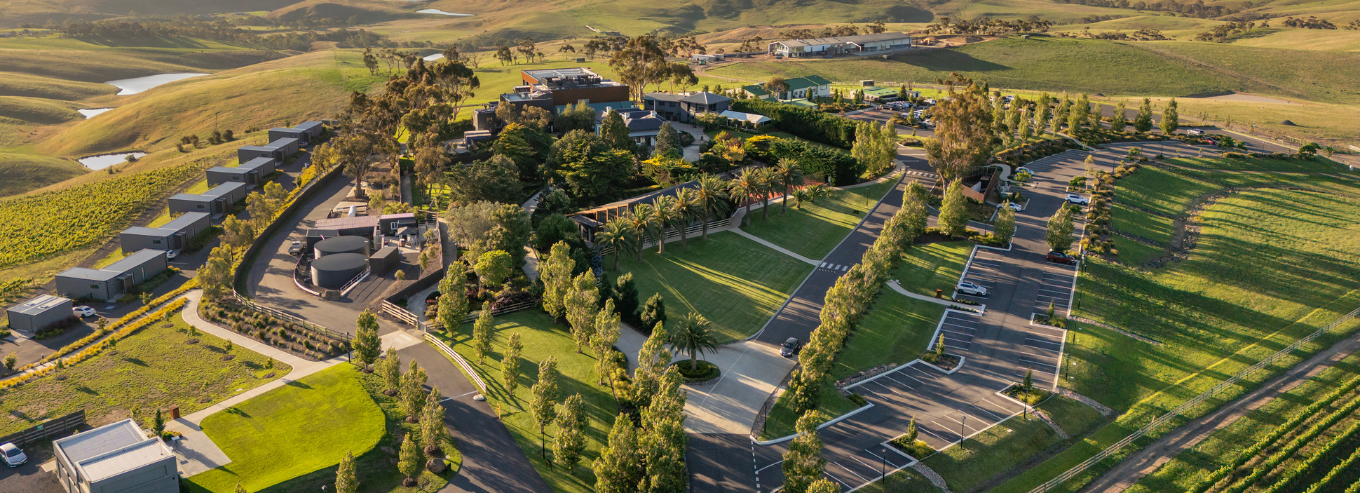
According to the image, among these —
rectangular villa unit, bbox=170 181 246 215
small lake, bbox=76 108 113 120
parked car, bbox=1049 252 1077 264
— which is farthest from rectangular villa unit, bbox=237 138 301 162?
parked car, bbox=1049 252 1077 264

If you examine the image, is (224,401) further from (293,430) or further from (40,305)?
(40,305)

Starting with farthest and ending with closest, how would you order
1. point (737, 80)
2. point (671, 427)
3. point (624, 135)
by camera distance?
point (737, 80)
point (624, 135)
point (671, 427)

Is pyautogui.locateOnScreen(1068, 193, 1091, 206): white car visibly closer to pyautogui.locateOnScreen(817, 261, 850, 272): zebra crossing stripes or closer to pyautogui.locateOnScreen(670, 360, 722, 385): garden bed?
pyautogui.locateOnScreen(817, 261, 850, 272): zebra crossing stripes

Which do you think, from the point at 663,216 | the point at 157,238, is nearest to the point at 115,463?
the point at 663,216

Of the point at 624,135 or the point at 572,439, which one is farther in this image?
the point at 624,135

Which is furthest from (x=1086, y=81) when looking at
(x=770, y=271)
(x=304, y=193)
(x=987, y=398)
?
(x=304, y=193)

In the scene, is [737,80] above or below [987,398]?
above

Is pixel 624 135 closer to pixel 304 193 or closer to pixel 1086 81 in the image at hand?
pixel 304 193
